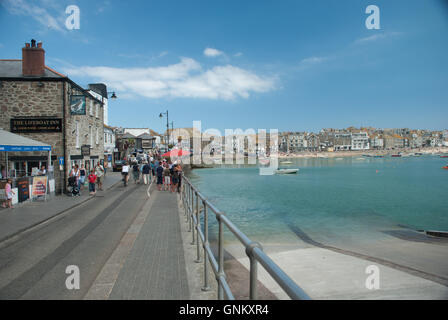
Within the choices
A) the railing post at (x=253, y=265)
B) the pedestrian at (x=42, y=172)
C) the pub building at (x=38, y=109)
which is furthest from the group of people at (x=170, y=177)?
the railing post at (x=253, y=265)

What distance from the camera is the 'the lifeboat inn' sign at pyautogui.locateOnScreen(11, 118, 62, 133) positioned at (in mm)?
17219

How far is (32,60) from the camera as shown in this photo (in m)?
17.4

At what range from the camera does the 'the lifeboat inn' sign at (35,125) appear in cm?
1722

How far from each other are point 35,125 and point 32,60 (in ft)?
13.5

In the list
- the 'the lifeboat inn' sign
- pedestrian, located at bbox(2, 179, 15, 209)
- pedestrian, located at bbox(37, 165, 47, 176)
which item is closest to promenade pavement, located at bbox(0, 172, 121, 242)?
pedestrian, located at bbox(2, 179, 15, 209)

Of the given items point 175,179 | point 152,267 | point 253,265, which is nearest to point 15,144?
point 175,179

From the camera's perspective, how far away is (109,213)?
11.5 meters

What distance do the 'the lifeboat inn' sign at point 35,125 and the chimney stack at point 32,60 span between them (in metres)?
2.96

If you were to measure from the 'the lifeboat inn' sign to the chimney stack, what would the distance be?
2960 mm

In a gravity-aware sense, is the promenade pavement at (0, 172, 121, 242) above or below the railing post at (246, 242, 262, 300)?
below

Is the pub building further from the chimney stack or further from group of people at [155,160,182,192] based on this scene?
group of people at [155,160,182,192]

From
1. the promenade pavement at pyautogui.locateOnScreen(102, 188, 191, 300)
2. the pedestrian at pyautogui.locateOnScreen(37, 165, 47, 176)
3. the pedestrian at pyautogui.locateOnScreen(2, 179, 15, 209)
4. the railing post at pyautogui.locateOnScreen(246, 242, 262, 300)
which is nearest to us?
the railing post at pyautogui.locateOnScreen(246, 242, 262, 300)

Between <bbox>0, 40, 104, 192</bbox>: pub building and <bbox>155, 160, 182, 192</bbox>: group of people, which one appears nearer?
<bbox>0, 40, 104, 192</bbox>: pub building
